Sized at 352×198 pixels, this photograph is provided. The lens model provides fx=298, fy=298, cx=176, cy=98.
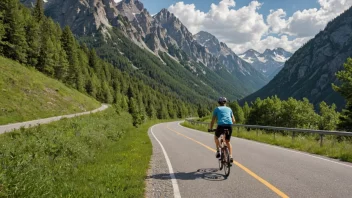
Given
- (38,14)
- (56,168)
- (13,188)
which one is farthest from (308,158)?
(38,14)

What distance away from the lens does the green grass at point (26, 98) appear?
32.3m

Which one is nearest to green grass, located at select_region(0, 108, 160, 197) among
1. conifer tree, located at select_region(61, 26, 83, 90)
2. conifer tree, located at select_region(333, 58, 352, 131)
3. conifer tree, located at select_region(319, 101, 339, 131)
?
conifer tree, located at select_region(333, 58, 352, 131)

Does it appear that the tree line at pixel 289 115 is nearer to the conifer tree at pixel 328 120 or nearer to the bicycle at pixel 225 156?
the conifer tree at pixel 328 120

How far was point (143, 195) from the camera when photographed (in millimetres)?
7445

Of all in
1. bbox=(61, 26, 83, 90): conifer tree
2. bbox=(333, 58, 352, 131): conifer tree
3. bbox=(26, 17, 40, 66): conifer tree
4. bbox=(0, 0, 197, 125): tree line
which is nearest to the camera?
bbox=(333, 58, 352, 131): conifer tree

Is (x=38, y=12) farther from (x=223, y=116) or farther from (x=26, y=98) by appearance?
(x=223, y=116)

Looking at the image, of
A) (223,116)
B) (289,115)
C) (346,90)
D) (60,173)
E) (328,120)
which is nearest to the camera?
(60,173)

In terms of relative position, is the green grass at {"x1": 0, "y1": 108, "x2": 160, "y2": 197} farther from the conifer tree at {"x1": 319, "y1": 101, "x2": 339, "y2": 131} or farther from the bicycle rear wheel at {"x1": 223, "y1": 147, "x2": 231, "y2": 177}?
the conifer tree at {"x1": 319, "y1": 101, "x2": 339, "y2": 131}

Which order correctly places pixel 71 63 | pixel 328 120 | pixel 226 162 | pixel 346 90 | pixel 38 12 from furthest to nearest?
pixel 328 120
pixel 71 63
pixel 38 12
pixel 346 90
pixel 226 162

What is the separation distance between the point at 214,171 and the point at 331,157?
6.19 metres

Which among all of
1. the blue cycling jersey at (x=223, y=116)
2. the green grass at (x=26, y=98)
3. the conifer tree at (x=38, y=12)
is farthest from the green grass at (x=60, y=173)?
the conifer tree at (x=38, y=12)

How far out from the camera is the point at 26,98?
123 ft

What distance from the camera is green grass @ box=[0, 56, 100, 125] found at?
32.3m

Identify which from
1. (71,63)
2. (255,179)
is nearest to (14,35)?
(71,63)
